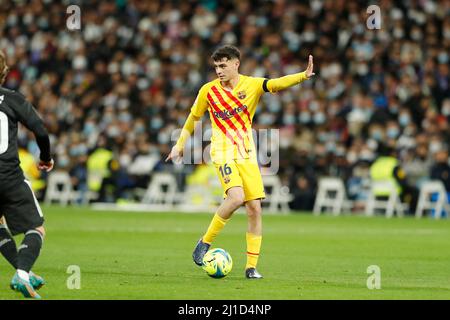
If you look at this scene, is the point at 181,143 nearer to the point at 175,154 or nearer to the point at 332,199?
the point at 175,154

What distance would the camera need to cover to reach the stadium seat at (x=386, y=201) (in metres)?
26.4

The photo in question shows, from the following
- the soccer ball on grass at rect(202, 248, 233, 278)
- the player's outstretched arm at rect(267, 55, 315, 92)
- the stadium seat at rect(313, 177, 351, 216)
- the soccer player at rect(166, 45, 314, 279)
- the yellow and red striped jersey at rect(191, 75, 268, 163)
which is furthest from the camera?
the stadium seat at rect(313, 177, 351, 216)

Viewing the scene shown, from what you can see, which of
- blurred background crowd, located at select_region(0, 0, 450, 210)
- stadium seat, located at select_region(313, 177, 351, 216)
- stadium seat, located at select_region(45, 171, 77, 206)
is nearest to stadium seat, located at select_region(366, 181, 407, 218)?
blurred background crowd, located at select_region(0, 0, 450, 210)

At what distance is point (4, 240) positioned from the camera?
10188 millimetres

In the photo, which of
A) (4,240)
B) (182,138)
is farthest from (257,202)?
(4,240)

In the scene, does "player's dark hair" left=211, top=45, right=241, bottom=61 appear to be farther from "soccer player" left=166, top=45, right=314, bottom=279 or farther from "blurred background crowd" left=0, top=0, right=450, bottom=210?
"blurred background crowd" left=0, top=0, right=450, bottom=210

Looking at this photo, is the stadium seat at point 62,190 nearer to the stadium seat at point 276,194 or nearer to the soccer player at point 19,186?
the stadium seat at point 276,194

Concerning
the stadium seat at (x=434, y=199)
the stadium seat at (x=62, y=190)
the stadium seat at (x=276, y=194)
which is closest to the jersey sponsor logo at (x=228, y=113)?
the stadium seat at (x=434, y=199)

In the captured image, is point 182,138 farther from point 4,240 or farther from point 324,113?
point 324,113

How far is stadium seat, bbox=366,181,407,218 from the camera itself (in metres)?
26.4

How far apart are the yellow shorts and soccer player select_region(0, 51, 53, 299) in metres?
2.80

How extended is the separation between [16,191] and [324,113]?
67.3 feet
